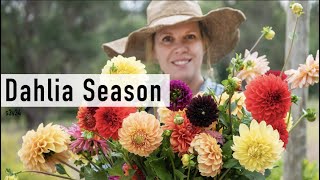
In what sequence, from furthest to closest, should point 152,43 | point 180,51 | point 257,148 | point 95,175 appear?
point 152,43 < point 180,51 < point 95,175 < point 257,148

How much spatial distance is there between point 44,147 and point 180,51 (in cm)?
71

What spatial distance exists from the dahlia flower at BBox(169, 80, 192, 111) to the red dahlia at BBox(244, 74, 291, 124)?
78 mm

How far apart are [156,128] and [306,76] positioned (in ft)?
0.78

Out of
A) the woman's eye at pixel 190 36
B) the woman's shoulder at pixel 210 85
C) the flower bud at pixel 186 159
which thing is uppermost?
the woman's eye at pixel 190 36

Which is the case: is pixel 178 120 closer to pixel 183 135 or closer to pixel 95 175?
pixel 183 135

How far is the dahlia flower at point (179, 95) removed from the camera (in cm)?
67

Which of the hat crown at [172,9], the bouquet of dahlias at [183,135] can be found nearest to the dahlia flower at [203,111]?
the bouquet of dahlias at [183,135]

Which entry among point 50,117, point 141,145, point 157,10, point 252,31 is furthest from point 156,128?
point 50,117

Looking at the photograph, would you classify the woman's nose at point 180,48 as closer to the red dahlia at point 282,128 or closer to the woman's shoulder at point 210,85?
the woman's shoulder at point 210,85

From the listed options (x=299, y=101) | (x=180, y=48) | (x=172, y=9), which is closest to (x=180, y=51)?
(x=180, y=48)

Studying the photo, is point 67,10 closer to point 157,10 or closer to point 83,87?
point 157,10

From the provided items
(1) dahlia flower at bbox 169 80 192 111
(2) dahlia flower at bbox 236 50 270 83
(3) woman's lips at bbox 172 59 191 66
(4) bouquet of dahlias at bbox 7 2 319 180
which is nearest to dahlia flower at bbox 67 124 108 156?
(4) bouquet of dahlias at bbox 7 2 319 180

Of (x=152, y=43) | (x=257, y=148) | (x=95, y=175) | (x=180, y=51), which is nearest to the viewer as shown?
(x=257, y=148)

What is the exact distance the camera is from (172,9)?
1.43m
